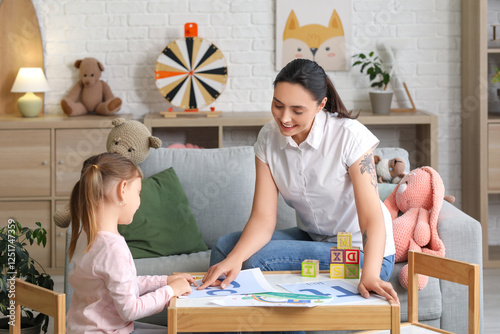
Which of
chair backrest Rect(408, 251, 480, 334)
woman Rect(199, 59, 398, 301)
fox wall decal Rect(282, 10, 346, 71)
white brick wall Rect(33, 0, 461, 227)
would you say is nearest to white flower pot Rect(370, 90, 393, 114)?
white brick wall Rect(33, 0, 461, 227)

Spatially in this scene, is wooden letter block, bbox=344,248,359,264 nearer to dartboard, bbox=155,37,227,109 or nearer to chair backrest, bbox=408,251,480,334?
chair backrest, bbox=408,251,480,334

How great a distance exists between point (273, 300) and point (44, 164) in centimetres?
243

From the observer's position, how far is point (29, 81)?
3.87m

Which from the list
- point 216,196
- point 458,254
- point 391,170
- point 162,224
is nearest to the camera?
point 458,254

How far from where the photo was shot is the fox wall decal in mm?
4086

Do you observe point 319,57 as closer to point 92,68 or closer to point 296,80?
point 92,68

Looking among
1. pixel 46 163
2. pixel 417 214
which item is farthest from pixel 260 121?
pixel 417 214

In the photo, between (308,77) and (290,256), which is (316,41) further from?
(290,256)

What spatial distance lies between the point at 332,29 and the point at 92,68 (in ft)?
4.65

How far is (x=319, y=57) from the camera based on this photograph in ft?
13.5

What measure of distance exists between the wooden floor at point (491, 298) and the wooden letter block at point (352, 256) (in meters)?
1.31

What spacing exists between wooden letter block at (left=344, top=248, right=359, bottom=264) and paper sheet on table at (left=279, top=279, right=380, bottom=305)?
2.4 inches

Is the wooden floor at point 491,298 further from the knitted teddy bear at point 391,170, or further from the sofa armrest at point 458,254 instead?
the knitted teddy bear at point 391,170

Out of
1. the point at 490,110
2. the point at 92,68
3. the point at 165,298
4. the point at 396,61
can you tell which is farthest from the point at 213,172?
the point at 490,110
